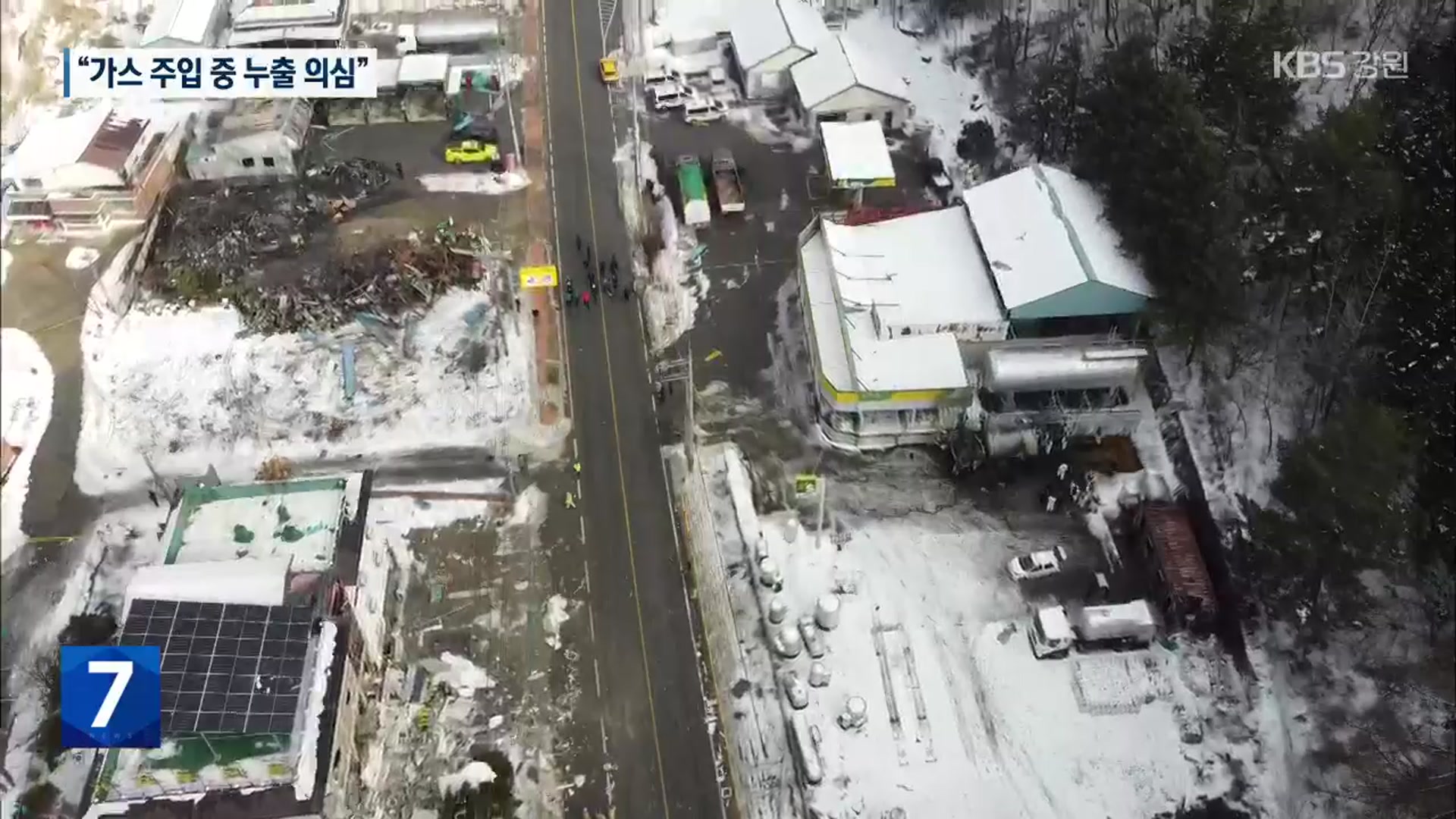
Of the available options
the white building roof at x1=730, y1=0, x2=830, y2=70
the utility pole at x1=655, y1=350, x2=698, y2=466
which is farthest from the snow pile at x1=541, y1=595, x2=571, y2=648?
the white building roof at x1=730, y1=0, x2=830, y2=70

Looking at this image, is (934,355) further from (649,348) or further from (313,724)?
(313,724)

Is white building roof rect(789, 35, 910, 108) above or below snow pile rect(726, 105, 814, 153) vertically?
above

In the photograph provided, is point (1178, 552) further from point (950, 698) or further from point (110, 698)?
point (110, 698)

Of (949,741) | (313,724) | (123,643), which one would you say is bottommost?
(949,741)

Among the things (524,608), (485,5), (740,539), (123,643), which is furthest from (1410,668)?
(485,5)

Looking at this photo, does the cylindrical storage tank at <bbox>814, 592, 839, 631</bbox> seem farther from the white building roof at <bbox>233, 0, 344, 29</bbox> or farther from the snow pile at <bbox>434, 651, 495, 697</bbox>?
the white building roof at <bbox>233, 0, 344, 29</bbox>

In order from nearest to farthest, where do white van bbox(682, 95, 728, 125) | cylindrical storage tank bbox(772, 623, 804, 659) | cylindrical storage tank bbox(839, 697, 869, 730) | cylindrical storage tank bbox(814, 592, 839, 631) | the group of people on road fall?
cylindrical storage tank bbox(839, 697, 869, 730)
cylindrical storage tank bbox(772, 623, 804, 659)
cylindrical storage tank bbox(814, 592, 839, 631)
the group of people on road
white van bbox(682, 95, 728, 125)
